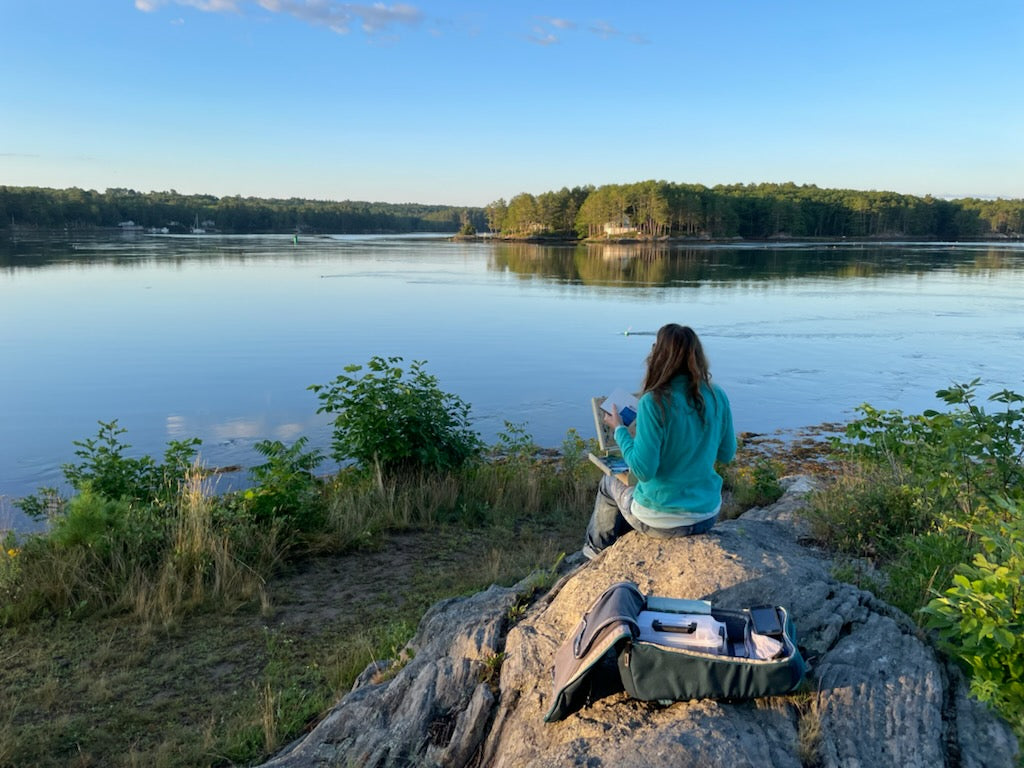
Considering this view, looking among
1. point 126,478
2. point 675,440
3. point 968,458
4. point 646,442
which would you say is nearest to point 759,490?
point 968,458

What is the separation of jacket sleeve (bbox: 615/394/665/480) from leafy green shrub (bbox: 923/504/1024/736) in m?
1.45

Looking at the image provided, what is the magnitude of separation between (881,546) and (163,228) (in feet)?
538

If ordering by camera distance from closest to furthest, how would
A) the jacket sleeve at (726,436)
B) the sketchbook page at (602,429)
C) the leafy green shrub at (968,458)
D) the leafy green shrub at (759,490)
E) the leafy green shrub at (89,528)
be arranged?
the jacket sleeve at (726,436)
the sketchbook page at (602,429)
the leafy green shrub at (968,458)
the leafy green shrub at (89,528)
the leafy green shrub at (759,490)

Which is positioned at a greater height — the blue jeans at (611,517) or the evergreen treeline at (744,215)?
the evergreen treeline at (744,215)

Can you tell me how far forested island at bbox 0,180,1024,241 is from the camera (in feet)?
420

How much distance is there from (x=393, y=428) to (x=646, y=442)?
5.14 metres

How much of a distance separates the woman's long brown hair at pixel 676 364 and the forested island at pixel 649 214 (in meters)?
124

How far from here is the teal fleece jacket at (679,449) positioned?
3.92 m

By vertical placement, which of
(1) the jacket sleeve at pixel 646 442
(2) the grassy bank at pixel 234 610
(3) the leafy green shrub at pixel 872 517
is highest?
(1) the jacket sleeve at pixel 646 442

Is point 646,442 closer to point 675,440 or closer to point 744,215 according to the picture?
point 675,440

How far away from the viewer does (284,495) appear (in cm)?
704

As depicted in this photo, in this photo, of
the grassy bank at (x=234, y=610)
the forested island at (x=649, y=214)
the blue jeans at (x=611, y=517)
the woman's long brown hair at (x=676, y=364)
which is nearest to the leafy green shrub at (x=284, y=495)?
the grassy bank at (x=234, y=610)

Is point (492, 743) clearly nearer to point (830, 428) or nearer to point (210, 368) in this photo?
point (830, 428)

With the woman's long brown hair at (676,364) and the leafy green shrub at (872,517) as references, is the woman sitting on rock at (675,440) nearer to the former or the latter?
the woman's long brown hair at (676,364)
